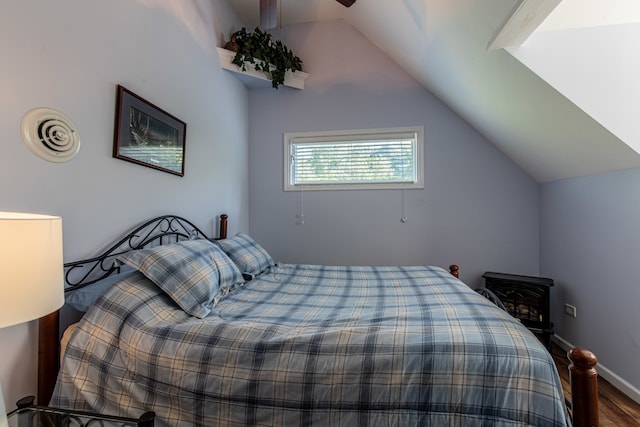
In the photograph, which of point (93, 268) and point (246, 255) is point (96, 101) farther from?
point (246, 255)

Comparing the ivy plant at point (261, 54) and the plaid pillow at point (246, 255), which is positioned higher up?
the ivy plant at point (261, 54)

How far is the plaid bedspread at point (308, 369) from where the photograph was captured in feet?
3.10

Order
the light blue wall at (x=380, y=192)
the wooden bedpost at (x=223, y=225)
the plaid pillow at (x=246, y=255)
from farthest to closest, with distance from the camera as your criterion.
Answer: the light blue wall at (x=380, y=192), the wooden bedpost at (x=223, y=225), the plaid pillow at (x=246, y=255)

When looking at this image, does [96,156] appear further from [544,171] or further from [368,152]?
[544,171]

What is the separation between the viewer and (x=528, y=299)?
8.70 feet

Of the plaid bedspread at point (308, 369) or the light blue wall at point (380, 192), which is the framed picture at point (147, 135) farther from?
the light blue wall at point (380, 192)

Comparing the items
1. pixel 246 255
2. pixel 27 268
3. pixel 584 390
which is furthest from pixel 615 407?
pixel 27 268

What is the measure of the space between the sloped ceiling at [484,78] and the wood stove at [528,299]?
3.27ft

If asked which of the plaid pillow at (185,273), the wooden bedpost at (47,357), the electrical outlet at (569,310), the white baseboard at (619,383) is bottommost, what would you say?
the white baseboard at (619,383)

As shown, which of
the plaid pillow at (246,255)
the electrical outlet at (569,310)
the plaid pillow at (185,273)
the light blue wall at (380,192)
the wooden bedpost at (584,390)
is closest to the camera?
the wooden bedpost at (584,390)

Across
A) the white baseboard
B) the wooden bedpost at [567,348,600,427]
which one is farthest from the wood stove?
the wooden bedpost at [567,348,600,427]

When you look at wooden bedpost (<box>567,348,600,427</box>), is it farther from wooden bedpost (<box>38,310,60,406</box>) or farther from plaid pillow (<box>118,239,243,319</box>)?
wooden bedpost (<box>38,310,60,406</box>)

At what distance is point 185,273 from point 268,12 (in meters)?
1.73

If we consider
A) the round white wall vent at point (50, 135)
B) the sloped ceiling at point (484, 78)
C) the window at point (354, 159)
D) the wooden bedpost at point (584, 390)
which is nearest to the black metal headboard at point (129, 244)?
the round white wall vent at point (50, 135)
